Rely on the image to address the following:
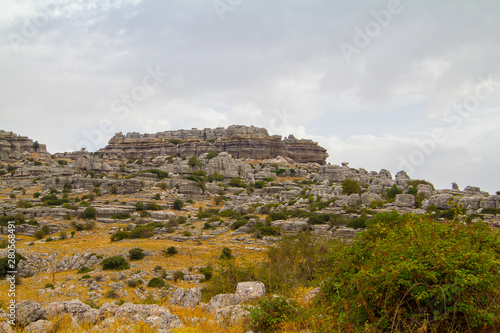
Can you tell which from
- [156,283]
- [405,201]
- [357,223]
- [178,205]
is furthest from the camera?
[178,205]

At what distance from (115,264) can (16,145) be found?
229 feet

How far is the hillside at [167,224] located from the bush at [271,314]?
1.40 feet

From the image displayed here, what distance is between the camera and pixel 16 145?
74000 millimetres

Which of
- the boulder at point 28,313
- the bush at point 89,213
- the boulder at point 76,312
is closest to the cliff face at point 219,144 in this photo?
the bush at point 89,213

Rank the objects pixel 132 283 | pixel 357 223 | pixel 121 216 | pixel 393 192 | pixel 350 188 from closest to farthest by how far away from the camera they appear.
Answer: pixel 132 283 → pixel 357 223 → pixel 121 216 → pixel 393 192 → pixel 350 188

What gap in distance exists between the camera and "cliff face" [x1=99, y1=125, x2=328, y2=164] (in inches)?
3285

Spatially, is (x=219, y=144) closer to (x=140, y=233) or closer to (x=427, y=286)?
(x=140, y=233)

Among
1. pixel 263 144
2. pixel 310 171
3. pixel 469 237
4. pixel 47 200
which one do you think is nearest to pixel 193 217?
pixel 47 200

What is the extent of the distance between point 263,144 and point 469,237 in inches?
3122

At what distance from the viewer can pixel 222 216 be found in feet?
119

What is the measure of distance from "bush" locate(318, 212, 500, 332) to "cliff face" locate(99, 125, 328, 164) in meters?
76.8

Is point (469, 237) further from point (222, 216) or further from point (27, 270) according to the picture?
point (222, 216)

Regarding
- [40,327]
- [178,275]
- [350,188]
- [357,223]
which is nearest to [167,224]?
[178,275]

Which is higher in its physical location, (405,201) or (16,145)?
(16,145)
